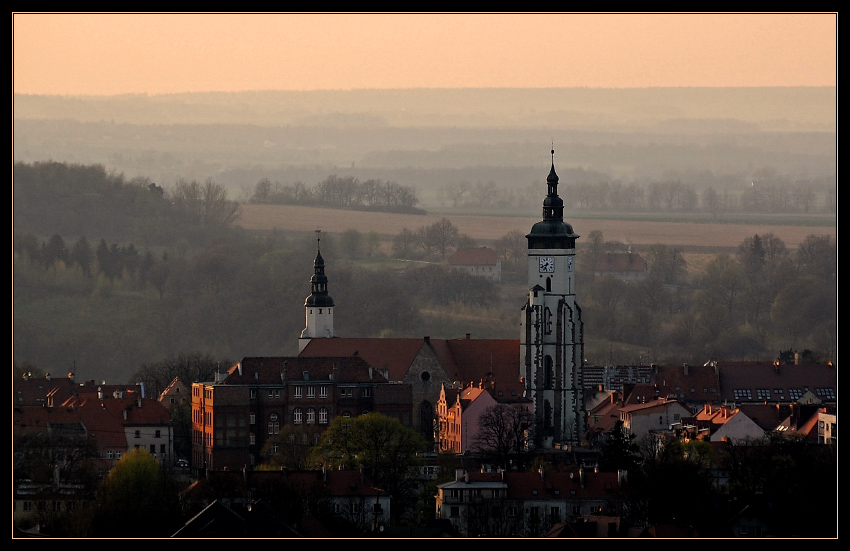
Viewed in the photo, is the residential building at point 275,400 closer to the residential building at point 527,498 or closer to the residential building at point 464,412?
the residential building at point 464,412

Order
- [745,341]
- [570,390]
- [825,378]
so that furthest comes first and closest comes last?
[745,341]
[825,378]
[570,390]

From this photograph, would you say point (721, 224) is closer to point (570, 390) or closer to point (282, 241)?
point (282, 241)

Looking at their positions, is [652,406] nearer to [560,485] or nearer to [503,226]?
[560,485]

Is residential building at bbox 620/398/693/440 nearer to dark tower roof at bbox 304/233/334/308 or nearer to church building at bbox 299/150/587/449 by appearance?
church building at bbox 299/150/587/449

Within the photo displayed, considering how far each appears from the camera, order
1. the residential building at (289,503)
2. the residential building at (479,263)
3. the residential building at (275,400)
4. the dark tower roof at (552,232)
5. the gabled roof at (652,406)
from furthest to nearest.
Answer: the residential building at (479,263), the dark tower roof at (552,232), the gabled roof at (652,406), the residential building at (275,400), the residential building at (289,503)

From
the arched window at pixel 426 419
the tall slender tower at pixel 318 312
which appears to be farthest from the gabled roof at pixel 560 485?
the tall slender tower at pixel 318 312

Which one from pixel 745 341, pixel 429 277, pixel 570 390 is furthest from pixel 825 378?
pixel 429 277
